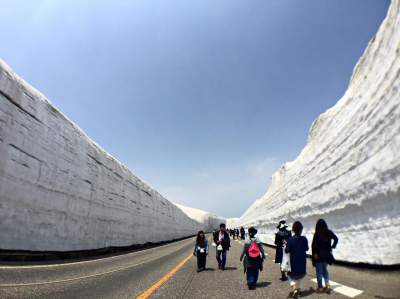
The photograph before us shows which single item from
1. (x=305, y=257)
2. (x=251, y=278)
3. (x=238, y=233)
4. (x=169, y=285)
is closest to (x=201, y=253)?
(x=169, y=285)

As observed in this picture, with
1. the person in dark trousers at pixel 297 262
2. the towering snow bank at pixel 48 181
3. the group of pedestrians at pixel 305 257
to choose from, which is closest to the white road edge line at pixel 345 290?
the group of pedestrians at pixel 305 257

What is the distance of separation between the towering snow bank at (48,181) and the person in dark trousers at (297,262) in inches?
363

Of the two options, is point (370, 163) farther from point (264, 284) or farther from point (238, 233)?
point (238, 233)

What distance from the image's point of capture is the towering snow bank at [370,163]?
7.35m

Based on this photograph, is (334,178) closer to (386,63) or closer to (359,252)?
(359,252)

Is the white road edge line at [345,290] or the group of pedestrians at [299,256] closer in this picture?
the white road edge line at [345,290]

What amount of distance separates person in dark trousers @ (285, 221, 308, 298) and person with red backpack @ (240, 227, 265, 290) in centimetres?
100

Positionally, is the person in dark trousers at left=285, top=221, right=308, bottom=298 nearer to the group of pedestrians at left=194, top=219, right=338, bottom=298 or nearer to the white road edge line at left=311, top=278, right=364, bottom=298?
the group of pedestrians at left=194, top=219, right=338, bottom=298

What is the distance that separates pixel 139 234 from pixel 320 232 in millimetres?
25935

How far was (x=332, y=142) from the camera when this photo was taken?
43.3ft

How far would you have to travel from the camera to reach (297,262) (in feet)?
19.6

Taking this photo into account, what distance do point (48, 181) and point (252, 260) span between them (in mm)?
9906

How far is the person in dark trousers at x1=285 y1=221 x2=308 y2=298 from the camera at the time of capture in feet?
19.0

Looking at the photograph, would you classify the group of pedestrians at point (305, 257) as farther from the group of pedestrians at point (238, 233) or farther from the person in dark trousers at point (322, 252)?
the group of pedestrians at point (238, 233)
